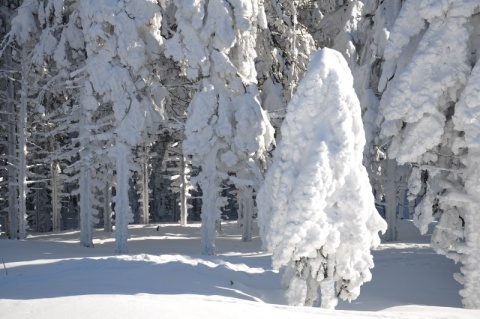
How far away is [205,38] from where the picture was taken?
1942 centimetres

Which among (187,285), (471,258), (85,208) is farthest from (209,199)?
(471,258)

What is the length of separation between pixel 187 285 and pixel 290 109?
4.62m

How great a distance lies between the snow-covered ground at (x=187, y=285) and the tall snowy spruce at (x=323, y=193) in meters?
0.83

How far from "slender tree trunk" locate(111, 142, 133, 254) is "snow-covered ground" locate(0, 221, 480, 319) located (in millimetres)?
1219

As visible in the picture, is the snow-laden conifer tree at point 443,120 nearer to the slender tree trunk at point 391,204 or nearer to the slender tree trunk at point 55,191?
the slender tree trunk at point 391,204

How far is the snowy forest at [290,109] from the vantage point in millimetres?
11430

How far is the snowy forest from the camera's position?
11430mm

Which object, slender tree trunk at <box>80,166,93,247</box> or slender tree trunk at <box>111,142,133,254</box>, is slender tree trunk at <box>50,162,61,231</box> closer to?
slender tree trunk at <box>80,166,93,247</box>

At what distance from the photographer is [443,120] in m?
15.0

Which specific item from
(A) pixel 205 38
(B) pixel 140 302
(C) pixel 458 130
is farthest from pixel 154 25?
(B) pixel 140 302

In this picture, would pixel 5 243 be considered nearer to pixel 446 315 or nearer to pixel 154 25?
pixel 154 25

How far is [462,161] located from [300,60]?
12304mm

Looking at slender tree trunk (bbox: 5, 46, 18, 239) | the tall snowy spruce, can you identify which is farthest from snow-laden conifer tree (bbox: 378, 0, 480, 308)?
slender tree trunk (bbox: 5, 46, 18, 239)

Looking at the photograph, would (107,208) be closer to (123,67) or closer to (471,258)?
(123,67)
